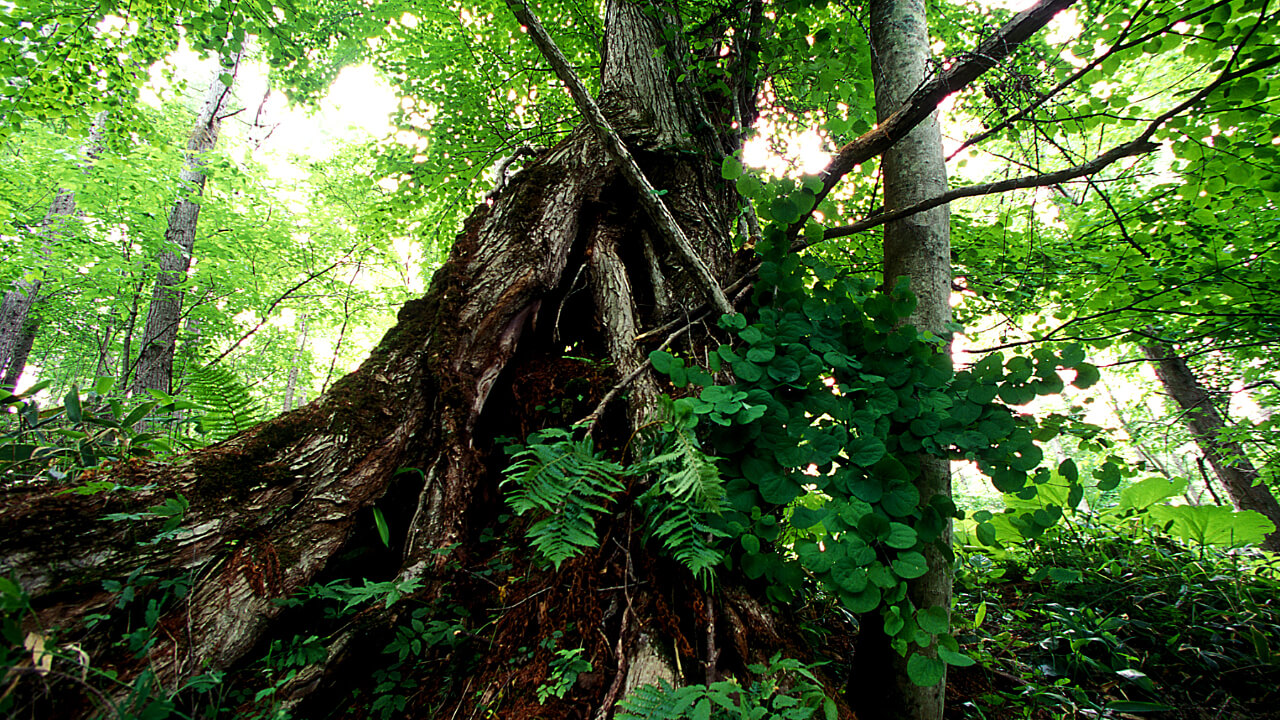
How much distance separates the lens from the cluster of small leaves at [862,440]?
114cm

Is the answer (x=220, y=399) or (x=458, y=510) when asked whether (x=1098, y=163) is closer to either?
(x=458, y=510)

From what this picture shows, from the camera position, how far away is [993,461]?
1.27 metres

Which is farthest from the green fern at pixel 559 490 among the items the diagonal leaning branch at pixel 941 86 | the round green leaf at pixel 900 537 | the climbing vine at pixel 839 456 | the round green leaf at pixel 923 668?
the diagonal leaning branch at pixel 941 86

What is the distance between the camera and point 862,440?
1229 millimetres

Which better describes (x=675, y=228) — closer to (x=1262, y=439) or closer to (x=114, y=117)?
(x=1262, y=439)

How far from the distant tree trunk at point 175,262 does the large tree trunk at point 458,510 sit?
4858 millimetres

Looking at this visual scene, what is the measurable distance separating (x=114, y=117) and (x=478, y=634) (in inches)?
270

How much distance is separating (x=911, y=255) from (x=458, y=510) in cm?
226

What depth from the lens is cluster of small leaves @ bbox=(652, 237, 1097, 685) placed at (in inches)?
44.9

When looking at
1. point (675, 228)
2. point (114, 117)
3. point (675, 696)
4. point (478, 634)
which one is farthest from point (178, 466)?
point (114, 117)

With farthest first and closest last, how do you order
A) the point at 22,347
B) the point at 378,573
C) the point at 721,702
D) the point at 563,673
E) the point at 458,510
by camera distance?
the point at 22,347 < the point at 458,510 < the point at 378,573 < the point at 563,673 < the point at 721,702

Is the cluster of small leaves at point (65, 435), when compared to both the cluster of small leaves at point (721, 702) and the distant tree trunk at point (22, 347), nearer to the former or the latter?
the cluster of small leaves at point (721, 702)

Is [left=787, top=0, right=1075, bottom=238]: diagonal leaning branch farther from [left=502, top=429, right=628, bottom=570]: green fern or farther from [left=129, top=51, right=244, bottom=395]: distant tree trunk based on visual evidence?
[left=129, top=51, right=244, bottom=395]: distant tree trunk

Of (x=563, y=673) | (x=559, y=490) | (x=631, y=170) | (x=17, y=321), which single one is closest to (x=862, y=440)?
(x=559, y=490)
